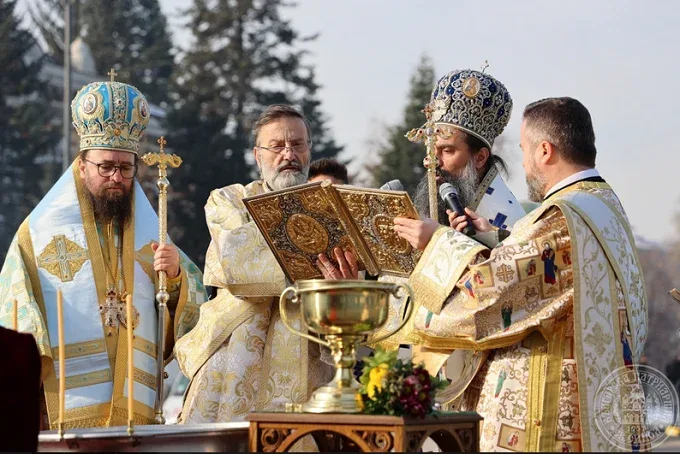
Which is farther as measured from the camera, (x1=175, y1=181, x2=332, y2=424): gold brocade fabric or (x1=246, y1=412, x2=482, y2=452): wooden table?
(x1=175, y1=181, x2=332, y2=424): gold brocade fabric

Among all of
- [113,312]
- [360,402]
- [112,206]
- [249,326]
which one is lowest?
[360,402]

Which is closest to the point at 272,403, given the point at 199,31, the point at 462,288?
the point at 462,288

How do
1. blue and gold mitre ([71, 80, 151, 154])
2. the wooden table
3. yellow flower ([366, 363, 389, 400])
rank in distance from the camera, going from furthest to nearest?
blue and gold mitre ([71, 80, 151, 154]), yellow flower ([366, 363, 389, 400]), the wooden table

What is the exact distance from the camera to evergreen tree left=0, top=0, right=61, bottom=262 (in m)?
37.5

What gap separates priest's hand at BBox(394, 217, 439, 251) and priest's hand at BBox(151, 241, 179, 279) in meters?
1.70

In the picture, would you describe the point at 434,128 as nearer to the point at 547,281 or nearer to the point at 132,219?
the point at 547,281

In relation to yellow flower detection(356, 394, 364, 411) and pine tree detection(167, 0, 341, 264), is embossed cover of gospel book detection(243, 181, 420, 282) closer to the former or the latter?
yellow flower detection(356, 394, 364, 411)

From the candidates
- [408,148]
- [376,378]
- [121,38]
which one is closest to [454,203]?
[376,378]

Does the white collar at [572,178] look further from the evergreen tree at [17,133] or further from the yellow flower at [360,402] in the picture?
the evergreen tree at [17,133]

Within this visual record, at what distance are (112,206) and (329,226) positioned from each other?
5.91 ft

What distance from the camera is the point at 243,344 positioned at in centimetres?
657

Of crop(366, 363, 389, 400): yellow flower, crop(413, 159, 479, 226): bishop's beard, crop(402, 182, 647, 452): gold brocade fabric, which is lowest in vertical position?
crop(366, 363, 389, 400): yellow flower

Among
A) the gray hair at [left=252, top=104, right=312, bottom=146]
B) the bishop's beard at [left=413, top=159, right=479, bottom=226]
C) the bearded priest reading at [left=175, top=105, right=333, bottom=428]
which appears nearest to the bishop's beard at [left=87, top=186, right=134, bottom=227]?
the bearded priest reading at [left=175, top=105, right=333, bottom=428]

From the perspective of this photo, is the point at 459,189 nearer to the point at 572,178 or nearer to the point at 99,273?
the point at 572,178
